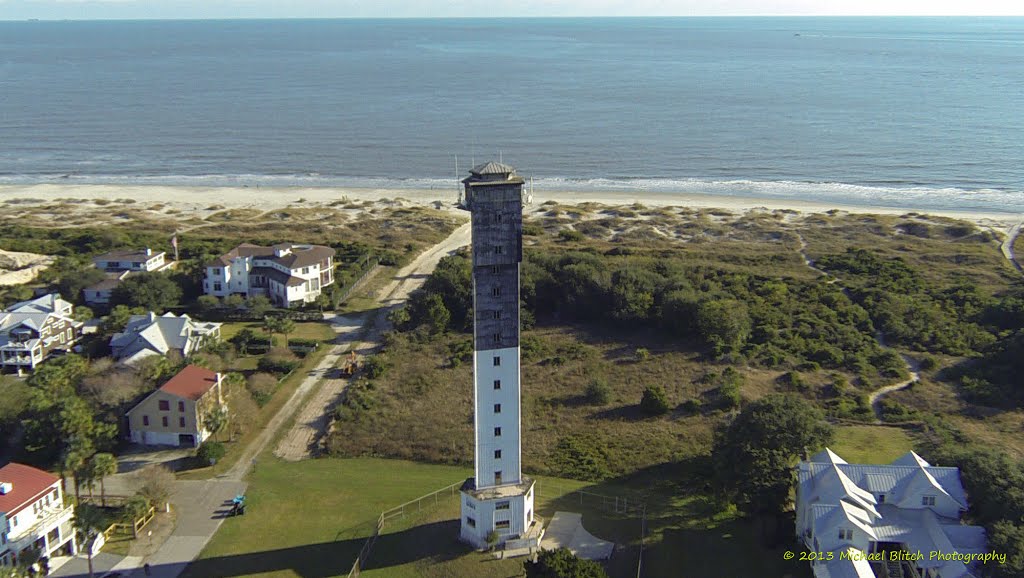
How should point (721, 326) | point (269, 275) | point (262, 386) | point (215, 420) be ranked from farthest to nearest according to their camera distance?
point (269, 275) → point (721, 326) → point (262, 386) → point (215, 420)

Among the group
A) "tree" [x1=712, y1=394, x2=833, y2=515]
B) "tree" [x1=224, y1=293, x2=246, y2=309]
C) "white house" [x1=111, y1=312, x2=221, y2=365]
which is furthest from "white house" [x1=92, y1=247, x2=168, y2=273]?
"tree" [x1=712, y1=394, x2=833, y2=515]

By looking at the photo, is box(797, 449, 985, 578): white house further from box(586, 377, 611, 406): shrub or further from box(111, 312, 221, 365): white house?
box(111, 312, 221, 365): white house

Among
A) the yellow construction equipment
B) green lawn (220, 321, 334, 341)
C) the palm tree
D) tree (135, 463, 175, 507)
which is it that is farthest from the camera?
green lawn (220, 321, 334, 341)

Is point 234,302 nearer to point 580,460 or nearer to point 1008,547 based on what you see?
point 580,460

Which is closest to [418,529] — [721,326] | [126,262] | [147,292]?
[721,326]

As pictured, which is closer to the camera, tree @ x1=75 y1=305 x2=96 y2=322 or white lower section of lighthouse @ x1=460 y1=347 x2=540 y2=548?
white lower section of lighthouse @ x1=460 y1=347 x2=540 y2=548

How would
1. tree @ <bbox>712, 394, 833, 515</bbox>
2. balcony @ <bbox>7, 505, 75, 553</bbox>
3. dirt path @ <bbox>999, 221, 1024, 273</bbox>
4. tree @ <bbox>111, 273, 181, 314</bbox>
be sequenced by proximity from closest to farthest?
balcony @ <bbox>7, 505, 75, 553</bbox> < tree @ <bbox>712, 394, 833, 515</bbox> < tree @ <bbox>111, 273, 181, 314</bbox> < dirt path @ <bbox>999, 221, 1024, 273</bbox>
